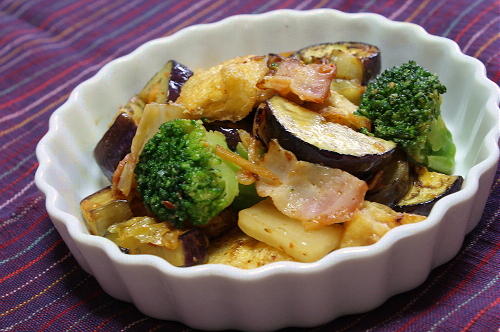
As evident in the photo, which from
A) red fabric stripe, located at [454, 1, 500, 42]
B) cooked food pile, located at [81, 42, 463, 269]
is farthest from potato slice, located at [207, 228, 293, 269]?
red fabric stripe, located at [454, 1, 500, 42]

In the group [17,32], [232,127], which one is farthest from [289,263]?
[17,32]

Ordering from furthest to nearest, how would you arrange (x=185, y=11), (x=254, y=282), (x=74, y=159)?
(x=185, y=11), (x=74, y=159), (x=254, y=282)

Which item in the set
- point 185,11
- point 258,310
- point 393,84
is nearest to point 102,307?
point 258,310

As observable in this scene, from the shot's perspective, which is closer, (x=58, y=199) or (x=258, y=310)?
(x=258, y=310)

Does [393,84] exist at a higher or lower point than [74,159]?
higher

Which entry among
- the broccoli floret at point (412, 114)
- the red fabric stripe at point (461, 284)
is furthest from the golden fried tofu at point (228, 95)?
the red fabric stripe at point (461, 284)

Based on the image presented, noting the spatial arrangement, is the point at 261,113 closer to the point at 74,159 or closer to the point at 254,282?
the point at 254,282

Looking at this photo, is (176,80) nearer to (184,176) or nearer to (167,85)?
(167,85)
